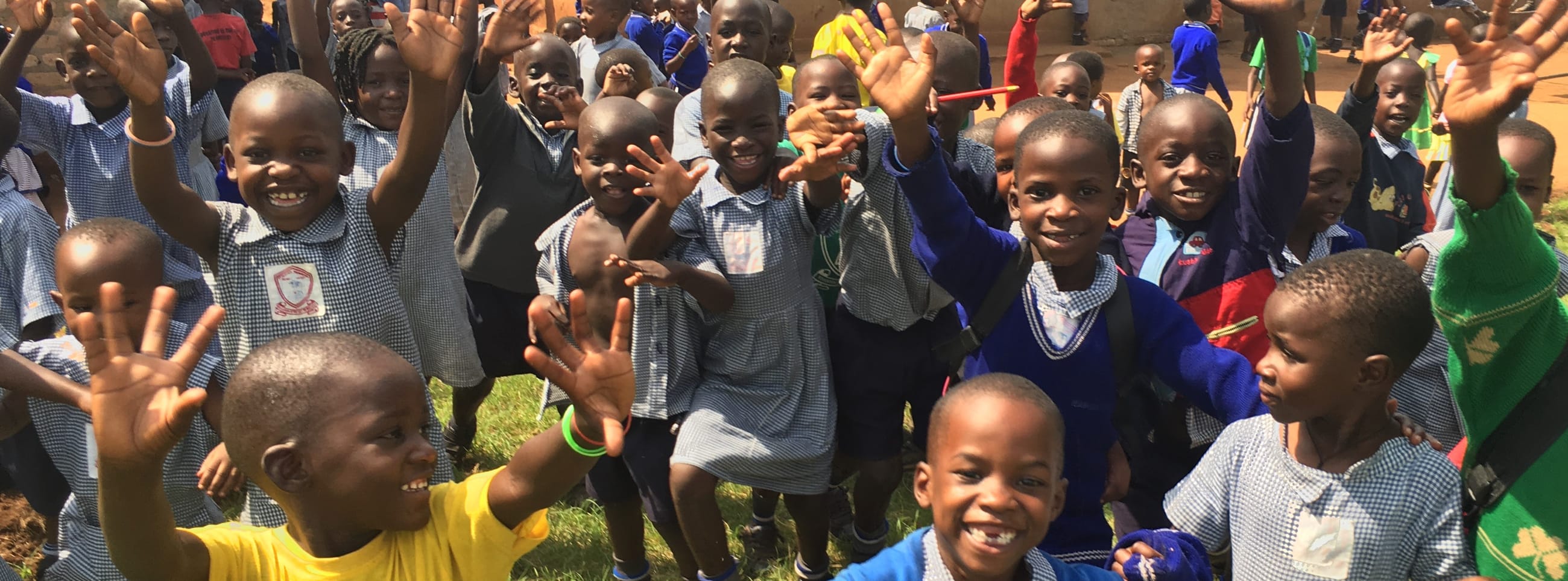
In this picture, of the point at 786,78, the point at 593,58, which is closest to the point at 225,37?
the point at 593,58

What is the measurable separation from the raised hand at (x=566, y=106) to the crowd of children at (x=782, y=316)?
2cm

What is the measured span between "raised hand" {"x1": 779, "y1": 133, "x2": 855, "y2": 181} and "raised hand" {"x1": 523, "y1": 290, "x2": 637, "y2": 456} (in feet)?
2.97

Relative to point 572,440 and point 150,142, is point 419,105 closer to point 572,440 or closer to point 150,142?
point 150,142

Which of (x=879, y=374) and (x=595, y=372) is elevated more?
(x=595, y=372)

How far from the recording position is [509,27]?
337 cm

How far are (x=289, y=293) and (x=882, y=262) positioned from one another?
147 centimetres

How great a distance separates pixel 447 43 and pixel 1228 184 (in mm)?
1925

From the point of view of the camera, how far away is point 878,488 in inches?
130

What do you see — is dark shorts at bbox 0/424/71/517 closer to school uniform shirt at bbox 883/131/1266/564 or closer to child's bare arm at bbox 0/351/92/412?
child's bare arm at bbox 0/351/92/412

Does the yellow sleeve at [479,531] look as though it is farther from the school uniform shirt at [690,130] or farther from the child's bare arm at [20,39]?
the child's bare arm at [20,39]

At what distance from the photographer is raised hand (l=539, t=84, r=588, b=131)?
393 centimetres

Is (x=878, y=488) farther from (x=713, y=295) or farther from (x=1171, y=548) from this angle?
(x=1171, y=548)

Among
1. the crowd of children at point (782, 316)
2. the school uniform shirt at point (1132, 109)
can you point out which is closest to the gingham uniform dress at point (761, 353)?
the crowd of children at point (782, 316)

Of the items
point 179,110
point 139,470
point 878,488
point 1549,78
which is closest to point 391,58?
point 179,110
